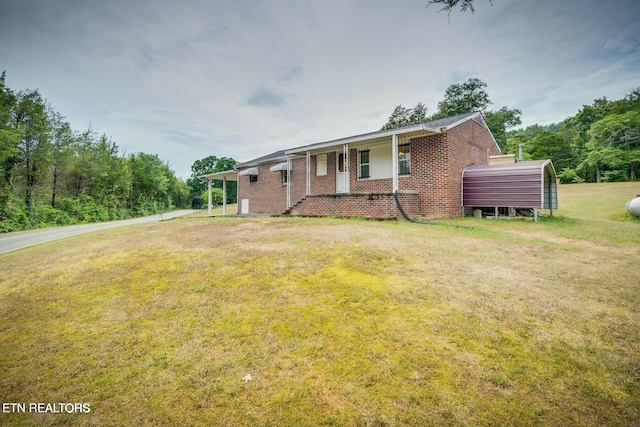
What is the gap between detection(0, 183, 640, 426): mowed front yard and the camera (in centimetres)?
172

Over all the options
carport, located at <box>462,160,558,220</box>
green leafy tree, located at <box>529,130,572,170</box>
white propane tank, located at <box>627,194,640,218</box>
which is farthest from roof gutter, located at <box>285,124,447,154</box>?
green leafy tree, located at <box>529,130,572,170</box>

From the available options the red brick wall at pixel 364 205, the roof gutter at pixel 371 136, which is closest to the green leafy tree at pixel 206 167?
the roof gutter at pixel 371 136

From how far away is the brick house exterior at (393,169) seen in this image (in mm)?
10633

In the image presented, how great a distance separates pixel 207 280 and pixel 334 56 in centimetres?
1670

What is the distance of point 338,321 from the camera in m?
2.72

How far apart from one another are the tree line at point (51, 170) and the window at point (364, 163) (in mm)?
20241

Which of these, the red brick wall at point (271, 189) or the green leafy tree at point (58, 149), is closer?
the red brick wall at point (271, 189)

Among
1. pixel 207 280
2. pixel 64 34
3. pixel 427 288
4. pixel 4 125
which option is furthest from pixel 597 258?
pixel 4 125

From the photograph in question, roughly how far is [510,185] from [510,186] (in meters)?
0.04

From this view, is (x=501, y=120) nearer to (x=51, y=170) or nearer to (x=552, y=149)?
(x=552, y=149)

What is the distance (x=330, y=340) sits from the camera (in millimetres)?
2416

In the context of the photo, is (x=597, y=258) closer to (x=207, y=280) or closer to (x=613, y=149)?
(x=207, y=280)

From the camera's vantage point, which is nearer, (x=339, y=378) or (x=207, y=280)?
(x=339, y=378)

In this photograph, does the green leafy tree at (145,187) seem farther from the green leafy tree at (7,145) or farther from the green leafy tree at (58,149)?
the green leafy tree at (7,145)
